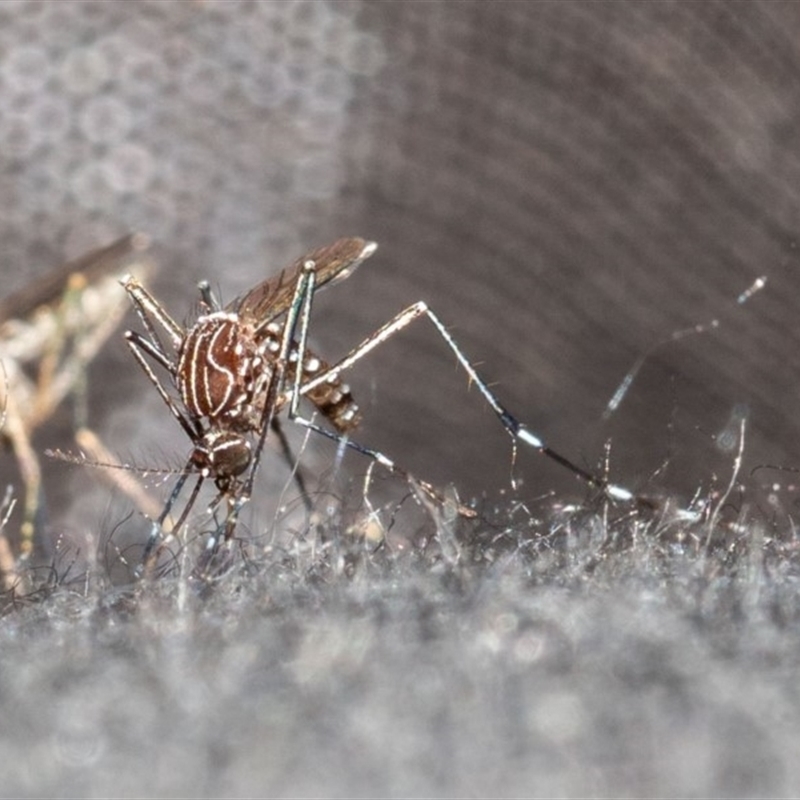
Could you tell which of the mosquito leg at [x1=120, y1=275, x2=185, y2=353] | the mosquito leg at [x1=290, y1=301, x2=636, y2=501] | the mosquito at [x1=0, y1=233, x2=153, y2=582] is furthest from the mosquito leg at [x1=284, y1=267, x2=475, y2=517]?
the mosquito at [x1=0, y1=233, x2=153, y2=582]

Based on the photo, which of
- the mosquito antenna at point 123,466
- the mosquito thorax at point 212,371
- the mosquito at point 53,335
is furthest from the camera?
the mosquito at point 53,335

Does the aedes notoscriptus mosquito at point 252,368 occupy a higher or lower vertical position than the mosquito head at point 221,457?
higher

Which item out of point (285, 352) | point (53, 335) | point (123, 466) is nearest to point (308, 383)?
point (285, 352)

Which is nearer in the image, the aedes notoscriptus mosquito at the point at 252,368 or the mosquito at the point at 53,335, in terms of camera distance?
the aedes notoscriptus mosquito at the point at 252,368

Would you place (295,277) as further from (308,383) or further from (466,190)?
(466,190)

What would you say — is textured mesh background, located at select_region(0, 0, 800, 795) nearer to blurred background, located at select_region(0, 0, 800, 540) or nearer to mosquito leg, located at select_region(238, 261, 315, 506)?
blurred background, located at select_region(0, 0, 800, 540)

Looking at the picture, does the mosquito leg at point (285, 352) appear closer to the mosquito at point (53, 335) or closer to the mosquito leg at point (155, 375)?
the mosquito leg at point (155, 375)

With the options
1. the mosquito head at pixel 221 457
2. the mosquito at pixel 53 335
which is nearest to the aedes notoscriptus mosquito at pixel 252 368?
the mosquito head at pixel 221 457
